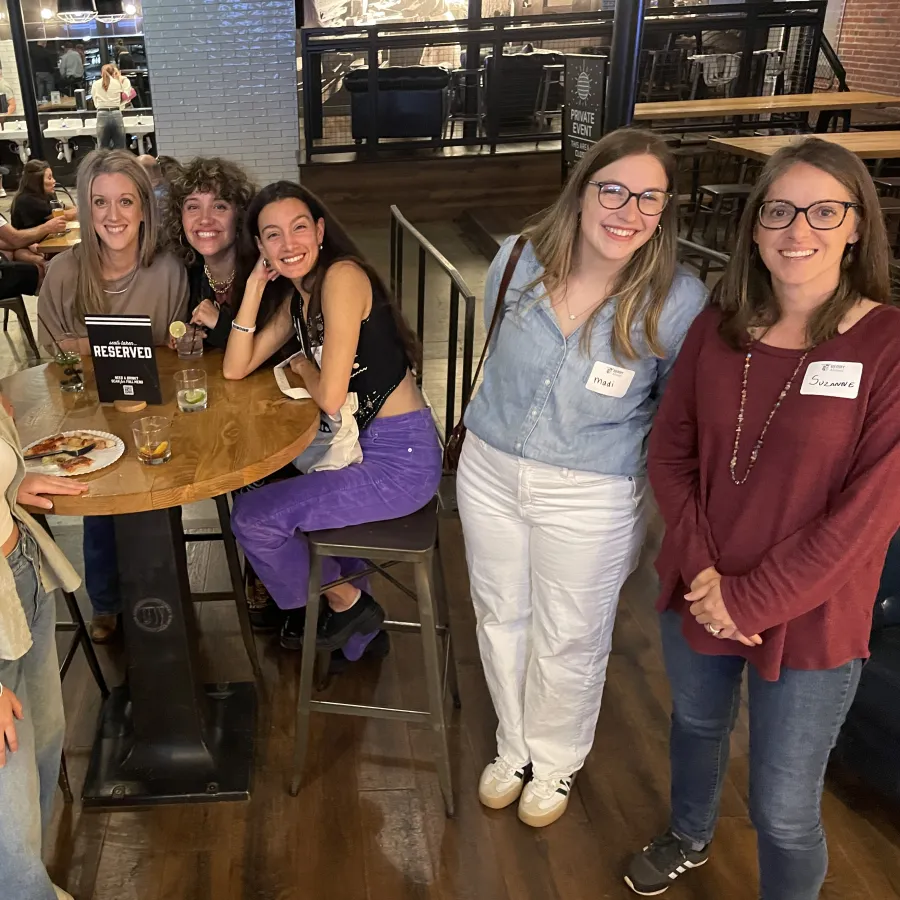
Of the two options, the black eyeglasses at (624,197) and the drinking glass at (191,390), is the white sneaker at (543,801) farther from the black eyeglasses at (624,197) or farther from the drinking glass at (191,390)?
the black eyeglasses at (624,197)

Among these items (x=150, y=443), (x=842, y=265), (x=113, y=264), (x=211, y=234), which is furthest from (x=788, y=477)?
(x=113, y=264)

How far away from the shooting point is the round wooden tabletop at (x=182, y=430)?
148 centimetres

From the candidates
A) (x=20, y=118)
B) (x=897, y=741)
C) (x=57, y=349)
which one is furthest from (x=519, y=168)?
(x=897, y=741)

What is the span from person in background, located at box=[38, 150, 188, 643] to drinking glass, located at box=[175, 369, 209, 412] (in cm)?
38

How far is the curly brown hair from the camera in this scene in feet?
7.15

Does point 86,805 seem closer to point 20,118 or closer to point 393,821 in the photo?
point 393,821

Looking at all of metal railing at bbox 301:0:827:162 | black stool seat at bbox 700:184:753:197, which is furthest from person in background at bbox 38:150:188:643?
metal railing at bbox 301:0:827:162

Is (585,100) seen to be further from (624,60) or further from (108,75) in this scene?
(108,75)

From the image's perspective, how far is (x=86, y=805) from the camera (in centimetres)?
195

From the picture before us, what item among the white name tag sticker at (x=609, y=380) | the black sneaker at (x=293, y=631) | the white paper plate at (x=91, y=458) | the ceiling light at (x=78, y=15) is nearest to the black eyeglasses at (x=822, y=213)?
the white name tag sticker at (x=609, y=380)

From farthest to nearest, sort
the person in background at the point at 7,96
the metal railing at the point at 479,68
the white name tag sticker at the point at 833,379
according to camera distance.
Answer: the person in background at the point at 7,96 → the metal railing at the point at 479,68 → the white name tag sticker at the point at 833,379

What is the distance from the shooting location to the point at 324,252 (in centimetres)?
198

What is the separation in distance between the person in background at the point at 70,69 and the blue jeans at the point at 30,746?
8.28 m

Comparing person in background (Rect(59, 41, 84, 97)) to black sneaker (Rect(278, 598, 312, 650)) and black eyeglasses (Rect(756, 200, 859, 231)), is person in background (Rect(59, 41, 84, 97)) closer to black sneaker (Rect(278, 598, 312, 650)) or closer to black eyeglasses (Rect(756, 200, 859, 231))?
black sneaker (Rect(278, 598, 312, 650))
